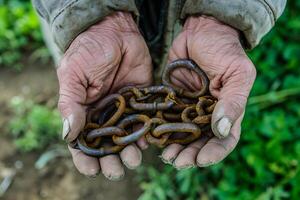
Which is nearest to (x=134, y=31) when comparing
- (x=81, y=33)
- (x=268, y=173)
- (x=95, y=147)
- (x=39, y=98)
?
(x=81, y=33)

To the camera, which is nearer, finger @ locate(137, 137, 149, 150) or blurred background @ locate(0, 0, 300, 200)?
finger @ locate(137, 137, 149, 150)

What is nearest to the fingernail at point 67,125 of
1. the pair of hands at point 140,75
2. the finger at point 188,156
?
the pair of hands at point 140,75

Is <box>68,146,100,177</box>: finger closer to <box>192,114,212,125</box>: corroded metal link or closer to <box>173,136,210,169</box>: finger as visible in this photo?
<box>173,136,210,169</box>: finger

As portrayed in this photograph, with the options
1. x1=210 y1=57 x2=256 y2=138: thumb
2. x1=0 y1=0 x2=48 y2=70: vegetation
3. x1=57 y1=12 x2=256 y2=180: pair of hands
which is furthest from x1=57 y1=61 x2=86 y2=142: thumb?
x1=0 y1=0 x2=48 y2=70: vegetation

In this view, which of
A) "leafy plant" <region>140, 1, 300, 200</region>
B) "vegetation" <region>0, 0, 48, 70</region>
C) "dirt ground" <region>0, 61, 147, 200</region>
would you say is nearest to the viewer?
"leafy plant" <region>140, 1, 300, 200</region>

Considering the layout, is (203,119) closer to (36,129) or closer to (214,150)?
(214,150)

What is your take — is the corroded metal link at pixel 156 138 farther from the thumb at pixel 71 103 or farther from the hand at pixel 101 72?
the thumb at pixel 71 103
